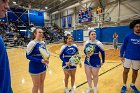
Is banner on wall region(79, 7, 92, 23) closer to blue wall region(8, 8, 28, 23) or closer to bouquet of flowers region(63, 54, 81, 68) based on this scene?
blue wall region(8, 8, 28, 23)

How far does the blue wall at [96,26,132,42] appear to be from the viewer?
1409cm

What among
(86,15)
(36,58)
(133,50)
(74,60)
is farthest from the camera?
(86,15)

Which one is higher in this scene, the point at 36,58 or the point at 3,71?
the point at 3,71

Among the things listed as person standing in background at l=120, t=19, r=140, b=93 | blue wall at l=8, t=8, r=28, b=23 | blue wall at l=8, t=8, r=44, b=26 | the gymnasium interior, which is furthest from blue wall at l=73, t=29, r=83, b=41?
person standing in background at l=120, t=19, r=140, b=93

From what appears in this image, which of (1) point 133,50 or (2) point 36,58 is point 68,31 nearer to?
(2) point 36,58

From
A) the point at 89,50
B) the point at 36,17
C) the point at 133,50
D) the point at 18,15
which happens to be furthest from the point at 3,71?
the point at 36,17

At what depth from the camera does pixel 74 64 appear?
3.12 metres

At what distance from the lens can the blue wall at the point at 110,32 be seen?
46.2 ft

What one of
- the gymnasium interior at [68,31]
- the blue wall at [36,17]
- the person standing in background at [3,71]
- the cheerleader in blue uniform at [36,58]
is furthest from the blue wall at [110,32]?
the person standing in background at [3,71]

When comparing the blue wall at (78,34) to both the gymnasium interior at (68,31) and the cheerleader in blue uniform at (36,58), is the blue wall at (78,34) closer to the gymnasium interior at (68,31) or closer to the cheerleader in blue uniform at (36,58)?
the gymnasium interior at (68,31)

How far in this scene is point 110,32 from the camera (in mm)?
15609

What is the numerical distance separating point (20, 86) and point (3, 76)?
337cm

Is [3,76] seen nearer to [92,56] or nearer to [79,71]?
[92,56]

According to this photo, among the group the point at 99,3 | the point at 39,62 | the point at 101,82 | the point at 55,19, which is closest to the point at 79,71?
the point at 101,82
